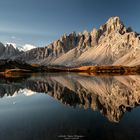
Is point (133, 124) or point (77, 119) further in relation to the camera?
point (77, 119)

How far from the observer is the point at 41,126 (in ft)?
118

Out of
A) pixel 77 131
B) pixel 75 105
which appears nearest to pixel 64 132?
pixel 77 131

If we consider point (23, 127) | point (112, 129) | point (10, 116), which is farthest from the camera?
point (10, 116)

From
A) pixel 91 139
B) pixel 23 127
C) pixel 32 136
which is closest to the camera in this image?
pixel 91 139

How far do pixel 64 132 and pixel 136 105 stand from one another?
27263 mm

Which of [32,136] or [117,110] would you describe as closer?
[32,136]

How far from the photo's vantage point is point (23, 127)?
35.7 m

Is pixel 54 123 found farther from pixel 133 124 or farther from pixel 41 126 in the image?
pixel 133 124

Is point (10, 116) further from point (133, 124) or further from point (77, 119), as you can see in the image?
point (133, 124)

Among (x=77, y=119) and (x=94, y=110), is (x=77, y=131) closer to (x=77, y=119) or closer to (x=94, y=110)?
(x=77, y=119)

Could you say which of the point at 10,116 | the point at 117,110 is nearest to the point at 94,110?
the point at 117,110

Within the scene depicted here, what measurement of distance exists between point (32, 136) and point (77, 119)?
1155 cm

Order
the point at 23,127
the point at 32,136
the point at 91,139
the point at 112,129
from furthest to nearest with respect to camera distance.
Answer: the point at 23,127
the point at 112,129
the point at 32,136
the point at 91,139

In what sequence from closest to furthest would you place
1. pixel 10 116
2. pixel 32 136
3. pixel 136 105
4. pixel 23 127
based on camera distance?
pixel 32 136, pixel 23 127, pixel 10 116, pixel 136 105
